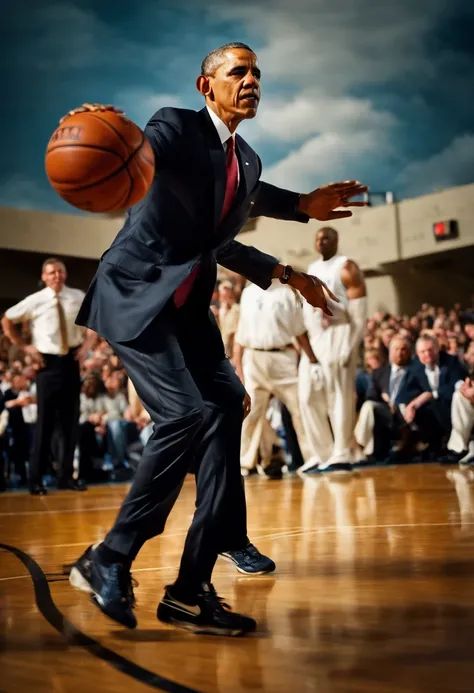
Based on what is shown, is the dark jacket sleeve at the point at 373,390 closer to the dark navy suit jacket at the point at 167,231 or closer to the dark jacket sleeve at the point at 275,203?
the dark jacket sleeve at the point at 275,203

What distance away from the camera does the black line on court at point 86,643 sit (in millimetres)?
1540

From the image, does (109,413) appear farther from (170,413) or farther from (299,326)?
(170,413)

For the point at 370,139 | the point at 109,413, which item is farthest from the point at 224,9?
the point at 109,413

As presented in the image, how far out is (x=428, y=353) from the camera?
22.5 feet

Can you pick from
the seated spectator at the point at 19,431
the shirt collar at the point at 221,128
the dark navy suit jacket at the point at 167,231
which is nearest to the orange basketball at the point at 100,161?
the dark navy suit jacket at the point at 167,231

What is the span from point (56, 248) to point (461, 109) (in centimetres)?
659

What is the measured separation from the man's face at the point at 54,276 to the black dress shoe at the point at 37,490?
1.30 meters

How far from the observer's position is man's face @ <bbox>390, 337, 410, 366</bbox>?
703 centimetres

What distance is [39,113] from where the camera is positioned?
14359 mm

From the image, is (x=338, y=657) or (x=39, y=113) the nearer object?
(x=338, y=657)

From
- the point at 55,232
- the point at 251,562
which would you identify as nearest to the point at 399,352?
the point at 251,562

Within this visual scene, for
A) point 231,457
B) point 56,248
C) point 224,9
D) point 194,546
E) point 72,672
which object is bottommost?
point 72,672

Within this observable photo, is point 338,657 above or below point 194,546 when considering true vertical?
below

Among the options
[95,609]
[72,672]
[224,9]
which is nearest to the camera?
[72,672]
